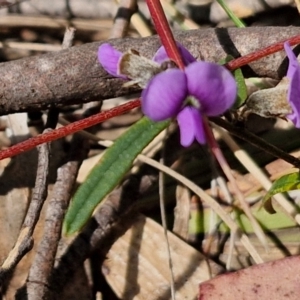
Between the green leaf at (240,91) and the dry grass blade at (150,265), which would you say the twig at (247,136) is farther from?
the dry grass blade at (150,265)

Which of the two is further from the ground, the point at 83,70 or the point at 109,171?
the point at 83,70

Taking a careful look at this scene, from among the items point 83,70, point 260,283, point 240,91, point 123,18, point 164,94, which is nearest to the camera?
point 164,94

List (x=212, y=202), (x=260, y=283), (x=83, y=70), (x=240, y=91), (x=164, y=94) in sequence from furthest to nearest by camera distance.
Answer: (x=212, y=202) < (x=83, y=70) < (x=260, y=283) < (x=240, y=91) < (x=164, y=94)

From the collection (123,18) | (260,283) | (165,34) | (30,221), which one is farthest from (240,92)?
(123,18)

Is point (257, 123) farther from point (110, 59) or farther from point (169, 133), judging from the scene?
point (110, 59)

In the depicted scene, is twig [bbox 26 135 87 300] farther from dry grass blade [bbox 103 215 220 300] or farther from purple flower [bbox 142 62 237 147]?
purple flower [bbox 142 62 237 147]

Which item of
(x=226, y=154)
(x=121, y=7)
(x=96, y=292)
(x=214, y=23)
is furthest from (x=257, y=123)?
(x=96, y=292)

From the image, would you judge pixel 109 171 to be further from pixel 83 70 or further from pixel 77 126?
pixel 83 70

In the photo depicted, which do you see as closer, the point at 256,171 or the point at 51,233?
the point at 51,233
